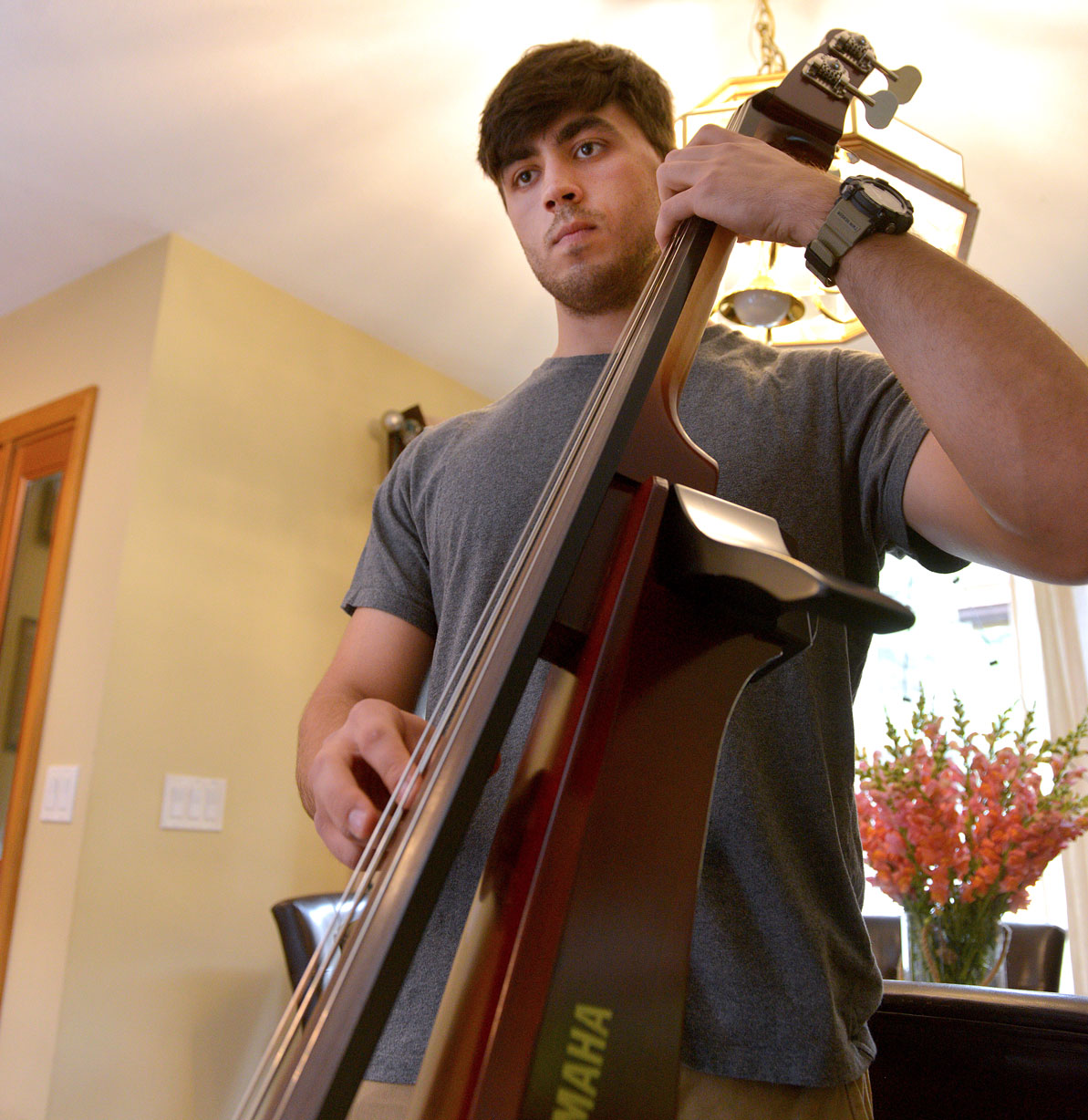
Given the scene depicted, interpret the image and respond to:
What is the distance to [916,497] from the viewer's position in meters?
0.67

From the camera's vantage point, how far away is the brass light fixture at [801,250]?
60.4 inches

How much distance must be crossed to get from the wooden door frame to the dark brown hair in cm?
190

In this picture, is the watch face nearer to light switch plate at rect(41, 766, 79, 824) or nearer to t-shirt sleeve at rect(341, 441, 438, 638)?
t-shirt sleeve at rect(341, 441, 438, 638)

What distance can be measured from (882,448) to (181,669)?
2111 millimetres

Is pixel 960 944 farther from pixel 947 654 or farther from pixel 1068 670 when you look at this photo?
pixel 947 654

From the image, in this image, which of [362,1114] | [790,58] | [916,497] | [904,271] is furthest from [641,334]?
[790,58]

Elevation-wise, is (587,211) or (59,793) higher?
(587,211)

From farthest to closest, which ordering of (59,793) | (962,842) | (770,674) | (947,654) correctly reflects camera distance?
(947,654), (59,793), (962,842), (770,674)

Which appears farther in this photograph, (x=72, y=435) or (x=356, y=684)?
(x=72, y=435)

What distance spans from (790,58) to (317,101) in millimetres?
1018

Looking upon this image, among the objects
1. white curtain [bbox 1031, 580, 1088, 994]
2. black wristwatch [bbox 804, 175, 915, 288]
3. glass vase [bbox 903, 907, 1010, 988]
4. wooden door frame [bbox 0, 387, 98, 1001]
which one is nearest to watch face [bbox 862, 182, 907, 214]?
black wristwatch [bbox 804, 175, 915, 288]

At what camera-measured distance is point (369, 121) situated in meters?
2.20

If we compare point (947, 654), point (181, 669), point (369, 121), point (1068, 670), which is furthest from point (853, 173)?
point (947, 654)

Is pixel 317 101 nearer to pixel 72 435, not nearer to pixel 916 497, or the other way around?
pixel 72 435
